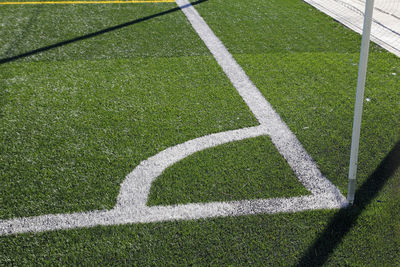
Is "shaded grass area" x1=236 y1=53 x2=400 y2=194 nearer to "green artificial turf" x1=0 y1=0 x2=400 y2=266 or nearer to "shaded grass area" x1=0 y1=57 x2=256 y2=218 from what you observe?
"green artificial turf" x1=0 y1=0 x2=400 y2=266

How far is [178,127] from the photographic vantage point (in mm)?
3436

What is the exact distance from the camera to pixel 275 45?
5.14 metres

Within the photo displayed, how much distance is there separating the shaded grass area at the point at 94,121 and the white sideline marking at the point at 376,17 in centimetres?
248

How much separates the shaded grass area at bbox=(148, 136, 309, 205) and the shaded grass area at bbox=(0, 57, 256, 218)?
29 cm

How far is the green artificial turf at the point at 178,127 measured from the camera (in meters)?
2.34

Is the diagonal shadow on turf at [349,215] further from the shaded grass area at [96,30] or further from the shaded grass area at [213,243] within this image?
the shaded grass area at [96,30]

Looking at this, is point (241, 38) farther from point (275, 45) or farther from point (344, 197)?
point (344, 197)

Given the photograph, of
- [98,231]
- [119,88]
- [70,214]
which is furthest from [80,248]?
[119,88]

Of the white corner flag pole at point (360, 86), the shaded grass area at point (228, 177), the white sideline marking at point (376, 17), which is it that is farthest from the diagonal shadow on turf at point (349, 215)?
the white sideline marking at point (376, 17)

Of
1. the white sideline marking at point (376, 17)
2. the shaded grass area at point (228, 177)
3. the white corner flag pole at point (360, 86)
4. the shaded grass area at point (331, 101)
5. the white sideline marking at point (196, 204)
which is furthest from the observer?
the white sideline marking at point (376, 17)

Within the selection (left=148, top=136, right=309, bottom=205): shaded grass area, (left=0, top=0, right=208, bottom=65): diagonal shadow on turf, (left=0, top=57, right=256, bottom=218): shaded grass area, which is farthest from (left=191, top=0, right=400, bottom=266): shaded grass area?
(left=0, top=0, right=208, bottom=65): diagonal shadow on turf

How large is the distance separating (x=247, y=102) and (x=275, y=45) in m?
1.62

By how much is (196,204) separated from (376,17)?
5.21 meters

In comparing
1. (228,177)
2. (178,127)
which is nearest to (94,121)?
(178,127)
